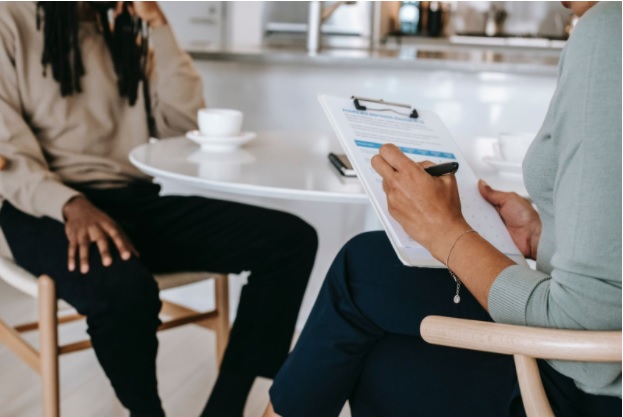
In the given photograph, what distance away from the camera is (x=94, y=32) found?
168cm

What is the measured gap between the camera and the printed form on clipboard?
0.89 meters

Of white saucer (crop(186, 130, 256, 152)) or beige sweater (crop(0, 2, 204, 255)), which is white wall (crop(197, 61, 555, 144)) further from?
white saucer (crop(186, 130, 256, 152))

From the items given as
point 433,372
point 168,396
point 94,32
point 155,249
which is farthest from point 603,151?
point 168,396

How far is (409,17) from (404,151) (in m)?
3.41

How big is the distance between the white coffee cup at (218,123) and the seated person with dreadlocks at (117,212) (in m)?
0.19

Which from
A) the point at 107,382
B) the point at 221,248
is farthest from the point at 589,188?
the point at 107,382

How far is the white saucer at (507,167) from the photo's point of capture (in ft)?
4.36

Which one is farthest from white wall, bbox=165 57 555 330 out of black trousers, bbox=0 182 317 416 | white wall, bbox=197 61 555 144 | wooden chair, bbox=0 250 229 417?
wooden chair, bbox=0 250 229 417

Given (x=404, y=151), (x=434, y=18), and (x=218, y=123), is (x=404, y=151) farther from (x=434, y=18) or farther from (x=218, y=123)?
(x=434, y=18)

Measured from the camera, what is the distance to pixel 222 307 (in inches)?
70.6

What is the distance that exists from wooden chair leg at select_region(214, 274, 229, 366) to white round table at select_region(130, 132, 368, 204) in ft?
1.23

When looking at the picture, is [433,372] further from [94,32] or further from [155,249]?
[94,32]

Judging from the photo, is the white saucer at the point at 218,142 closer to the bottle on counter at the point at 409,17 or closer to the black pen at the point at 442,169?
the black pen at the point at 442,169

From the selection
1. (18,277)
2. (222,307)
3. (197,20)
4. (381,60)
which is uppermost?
(197,20)
